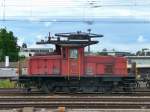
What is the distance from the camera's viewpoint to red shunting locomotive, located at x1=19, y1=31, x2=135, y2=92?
93.7 ft

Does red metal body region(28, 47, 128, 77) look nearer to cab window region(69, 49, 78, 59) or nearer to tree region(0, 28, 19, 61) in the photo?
cab window region(69, 49, 78, 59)

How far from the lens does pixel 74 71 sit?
2916cm

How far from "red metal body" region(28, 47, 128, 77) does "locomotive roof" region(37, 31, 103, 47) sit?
0.45 m

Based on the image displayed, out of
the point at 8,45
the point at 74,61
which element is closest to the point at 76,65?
the point at 74,61

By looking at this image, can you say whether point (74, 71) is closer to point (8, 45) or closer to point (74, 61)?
point (74, 61)

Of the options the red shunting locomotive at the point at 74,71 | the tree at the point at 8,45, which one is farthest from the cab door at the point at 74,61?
the tree at the point at 8,45

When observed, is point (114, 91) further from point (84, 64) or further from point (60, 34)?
point (60, 34)

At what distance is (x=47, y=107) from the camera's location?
19.2 m

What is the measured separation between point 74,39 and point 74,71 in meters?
2.07

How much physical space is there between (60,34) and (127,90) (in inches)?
209

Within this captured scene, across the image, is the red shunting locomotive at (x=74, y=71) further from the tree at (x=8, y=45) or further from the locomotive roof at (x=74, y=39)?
the tree at (x=8, y=45)

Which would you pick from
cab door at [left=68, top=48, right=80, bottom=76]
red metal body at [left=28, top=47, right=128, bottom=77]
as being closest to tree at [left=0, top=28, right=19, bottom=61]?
red metal body at [left=28, top=47, right=128, bottom=77]

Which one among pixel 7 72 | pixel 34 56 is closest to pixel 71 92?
pixel 34 56

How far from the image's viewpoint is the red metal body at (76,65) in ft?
95.1
